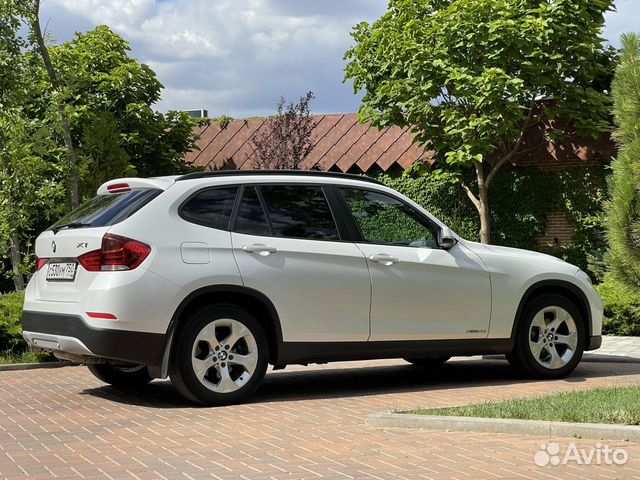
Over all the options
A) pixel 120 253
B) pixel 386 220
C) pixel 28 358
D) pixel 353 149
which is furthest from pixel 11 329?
pixel 353 149

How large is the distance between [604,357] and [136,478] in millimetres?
7764

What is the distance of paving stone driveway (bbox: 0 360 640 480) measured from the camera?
19.7 ft

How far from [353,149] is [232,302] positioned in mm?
17440

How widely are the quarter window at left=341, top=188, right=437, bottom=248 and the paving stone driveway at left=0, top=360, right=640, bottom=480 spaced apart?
139 centimetres

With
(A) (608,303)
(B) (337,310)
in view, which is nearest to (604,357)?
(A) (608,303)

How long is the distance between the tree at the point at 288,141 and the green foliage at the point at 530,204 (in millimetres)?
2582

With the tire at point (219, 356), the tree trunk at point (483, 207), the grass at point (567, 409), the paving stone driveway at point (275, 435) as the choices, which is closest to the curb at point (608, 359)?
the paving stone driveway at point (275, 435)

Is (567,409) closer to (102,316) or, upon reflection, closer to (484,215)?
(102,316)

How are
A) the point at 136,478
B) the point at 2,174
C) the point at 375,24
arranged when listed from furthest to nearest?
the point at 375,24, the point at 2,174, the point at 136,478

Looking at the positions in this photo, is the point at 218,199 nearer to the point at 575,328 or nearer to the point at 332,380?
the point at 332,380

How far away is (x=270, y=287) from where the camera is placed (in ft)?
28.8

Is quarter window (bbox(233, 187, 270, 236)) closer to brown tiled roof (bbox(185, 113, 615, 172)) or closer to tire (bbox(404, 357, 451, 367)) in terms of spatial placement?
tire (bbox(404, 357, 451, 367))

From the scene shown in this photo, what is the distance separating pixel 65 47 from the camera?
24078 mm

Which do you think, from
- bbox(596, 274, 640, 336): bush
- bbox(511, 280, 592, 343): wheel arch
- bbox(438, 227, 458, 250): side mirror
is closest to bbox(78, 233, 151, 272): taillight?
bbox(438, 227, 458, 250): side mirror
